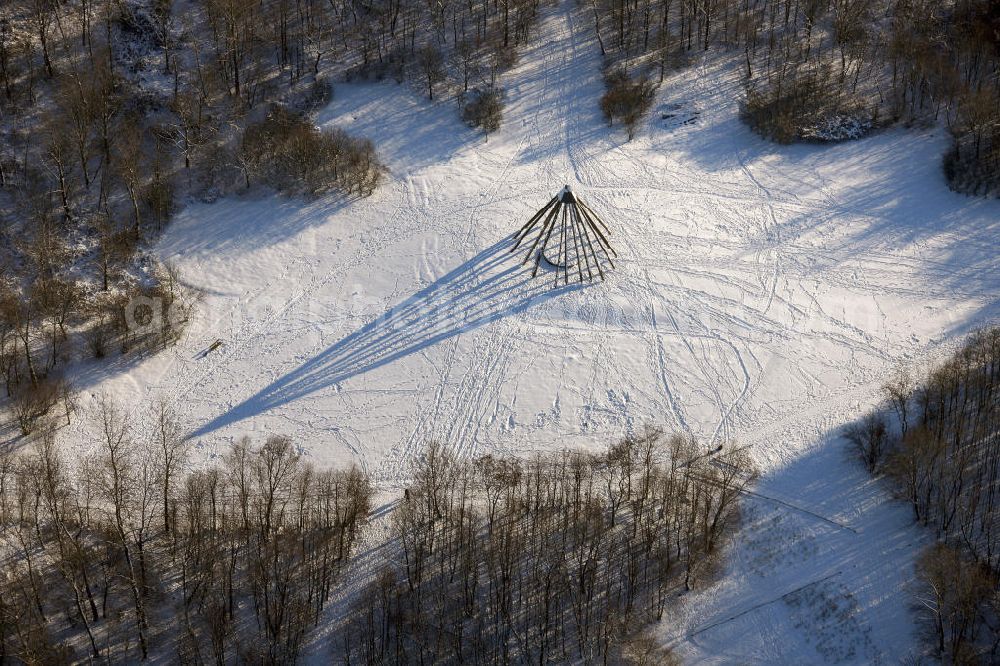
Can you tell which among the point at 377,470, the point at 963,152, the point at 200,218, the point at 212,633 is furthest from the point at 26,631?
the point at 963,152

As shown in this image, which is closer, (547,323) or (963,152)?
(547,323)

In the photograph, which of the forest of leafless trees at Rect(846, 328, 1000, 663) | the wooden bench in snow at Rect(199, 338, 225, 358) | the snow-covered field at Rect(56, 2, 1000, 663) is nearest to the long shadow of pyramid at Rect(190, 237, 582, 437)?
the snow-covered field at Rect(56, 2, 1000, 663)

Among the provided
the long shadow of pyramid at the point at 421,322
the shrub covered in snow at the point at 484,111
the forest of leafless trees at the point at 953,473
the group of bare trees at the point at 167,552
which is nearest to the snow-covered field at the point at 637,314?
the long shadow of pyramid at the point at 421,322

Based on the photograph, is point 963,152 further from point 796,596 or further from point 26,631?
point 26,631

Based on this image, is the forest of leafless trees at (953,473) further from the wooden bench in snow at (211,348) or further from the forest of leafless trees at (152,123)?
the wooden bench in snow at (211,348)

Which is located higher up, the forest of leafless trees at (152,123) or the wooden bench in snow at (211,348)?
the forest of leafless trees at (152,123)

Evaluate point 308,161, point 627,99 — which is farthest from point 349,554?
point 627,99

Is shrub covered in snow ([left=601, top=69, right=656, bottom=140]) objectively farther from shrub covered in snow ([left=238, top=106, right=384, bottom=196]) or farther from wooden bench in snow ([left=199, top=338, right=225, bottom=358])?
wooden bench in snow ([left=199, top=338, right=225, bottom=358])
